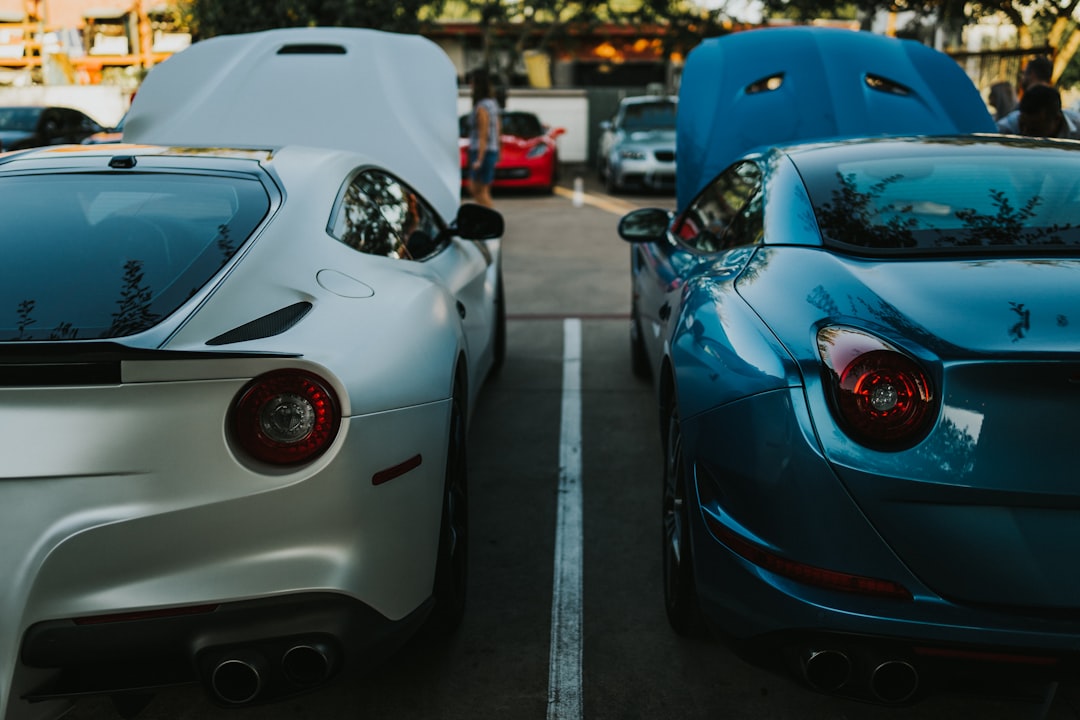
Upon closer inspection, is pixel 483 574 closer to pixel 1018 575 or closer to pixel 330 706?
pixel 330 706

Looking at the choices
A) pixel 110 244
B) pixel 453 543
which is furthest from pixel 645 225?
pixel 110 244

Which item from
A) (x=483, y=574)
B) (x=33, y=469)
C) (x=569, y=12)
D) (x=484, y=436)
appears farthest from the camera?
(x=569, y=12)

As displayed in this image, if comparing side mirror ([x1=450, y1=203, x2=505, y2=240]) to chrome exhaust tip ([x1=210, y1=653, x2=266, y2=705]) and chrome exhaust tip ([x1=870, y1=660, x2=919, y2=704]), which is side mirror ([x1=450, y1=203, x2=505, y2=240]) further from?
chrome exhaust tip ([x1=870, y1=660, x2=919, y2=704])

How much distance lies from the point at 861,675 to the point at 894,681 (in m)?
0.07

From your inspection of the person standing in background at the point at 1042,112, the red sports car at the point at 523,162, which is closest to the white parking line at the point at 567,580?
the person standing in background at the point at 1042,112

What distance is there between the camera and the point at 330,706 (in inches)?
110

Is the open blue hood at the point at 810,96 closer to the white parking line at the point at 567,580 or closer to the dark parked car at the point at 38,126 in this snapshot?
the white parking line at the point at 567,580

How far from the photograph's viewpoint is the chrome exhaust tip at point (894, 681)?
212 centimetres

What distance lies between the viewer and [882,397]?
A: 6.96ft

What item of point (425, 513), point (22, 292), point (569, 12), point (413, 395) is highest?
point (569, 12)

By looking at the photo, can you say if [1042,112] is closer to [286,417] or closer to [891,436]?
[891,436]

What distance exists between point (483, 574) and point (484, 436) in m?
1.58

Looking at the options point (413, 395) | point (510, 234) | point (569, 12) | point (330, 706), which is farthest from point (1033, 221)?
point (569, 12)

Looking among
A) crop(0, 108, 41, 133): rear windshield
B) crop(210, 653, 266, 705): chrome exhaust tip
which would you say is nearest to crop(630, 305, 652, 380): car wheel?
crop(210, 653, 266, 705): chrome exhaust tip
